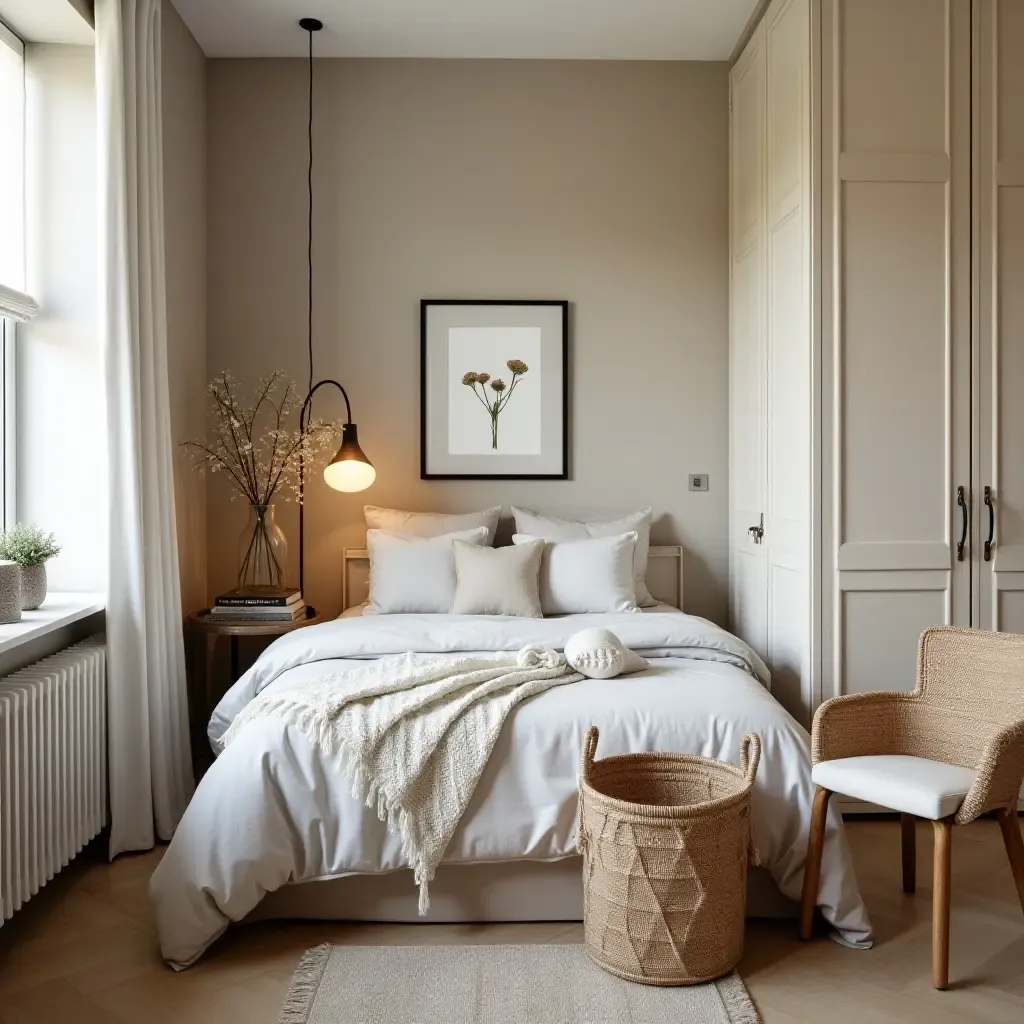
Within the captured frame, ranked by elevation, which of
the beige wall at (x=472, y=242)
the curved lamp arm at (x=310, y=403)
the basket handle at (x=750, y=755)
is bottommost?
the basket handle at (x=750, y=755)

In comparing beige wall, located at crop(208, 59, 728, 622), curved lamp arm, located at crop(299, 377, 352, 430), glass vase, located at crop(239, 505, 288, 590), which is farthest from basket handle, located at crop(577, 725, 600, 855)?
curved lamp arm, located at crop(299, 377, 352, 430)

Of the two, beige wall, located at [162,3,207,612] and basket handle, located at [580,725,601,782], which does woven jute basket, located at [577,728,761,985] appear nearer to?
basket handle, located at [580,725,601,782]

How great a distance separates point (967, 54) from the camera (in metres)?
3.07

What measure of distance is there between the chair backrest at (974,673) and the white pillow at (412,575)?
1651 millimetres

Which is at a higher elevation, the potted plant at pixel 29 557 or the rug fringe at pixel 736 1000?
the potted plant at pixel 29 557

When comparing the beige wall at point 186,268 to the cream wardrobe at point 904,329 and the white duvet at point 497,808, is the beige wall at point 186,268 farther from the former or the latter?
the cream wardrobe at point 904,329

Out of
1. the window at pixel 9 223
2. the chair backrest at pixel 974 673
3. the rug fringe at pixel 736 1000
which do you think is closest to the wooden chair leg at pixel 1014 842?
the chair backrest at pixel 974 673

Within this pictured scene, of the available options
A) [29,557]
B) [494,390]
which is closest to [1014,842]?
[494,390]

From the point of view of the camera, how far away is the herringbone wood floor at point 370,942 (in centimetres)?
204

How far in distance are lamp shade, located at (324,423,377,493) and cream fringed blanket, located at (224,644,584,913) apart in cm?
121

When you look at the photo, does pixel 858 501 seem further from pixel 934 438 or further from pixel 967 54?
pixel 967 54

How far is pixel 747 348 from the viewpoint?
3.75 m

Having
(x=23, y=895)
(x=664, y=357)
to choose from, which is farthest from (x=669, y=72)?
(x=23, y=895)

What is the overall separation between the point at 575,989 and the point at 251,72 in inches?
142
